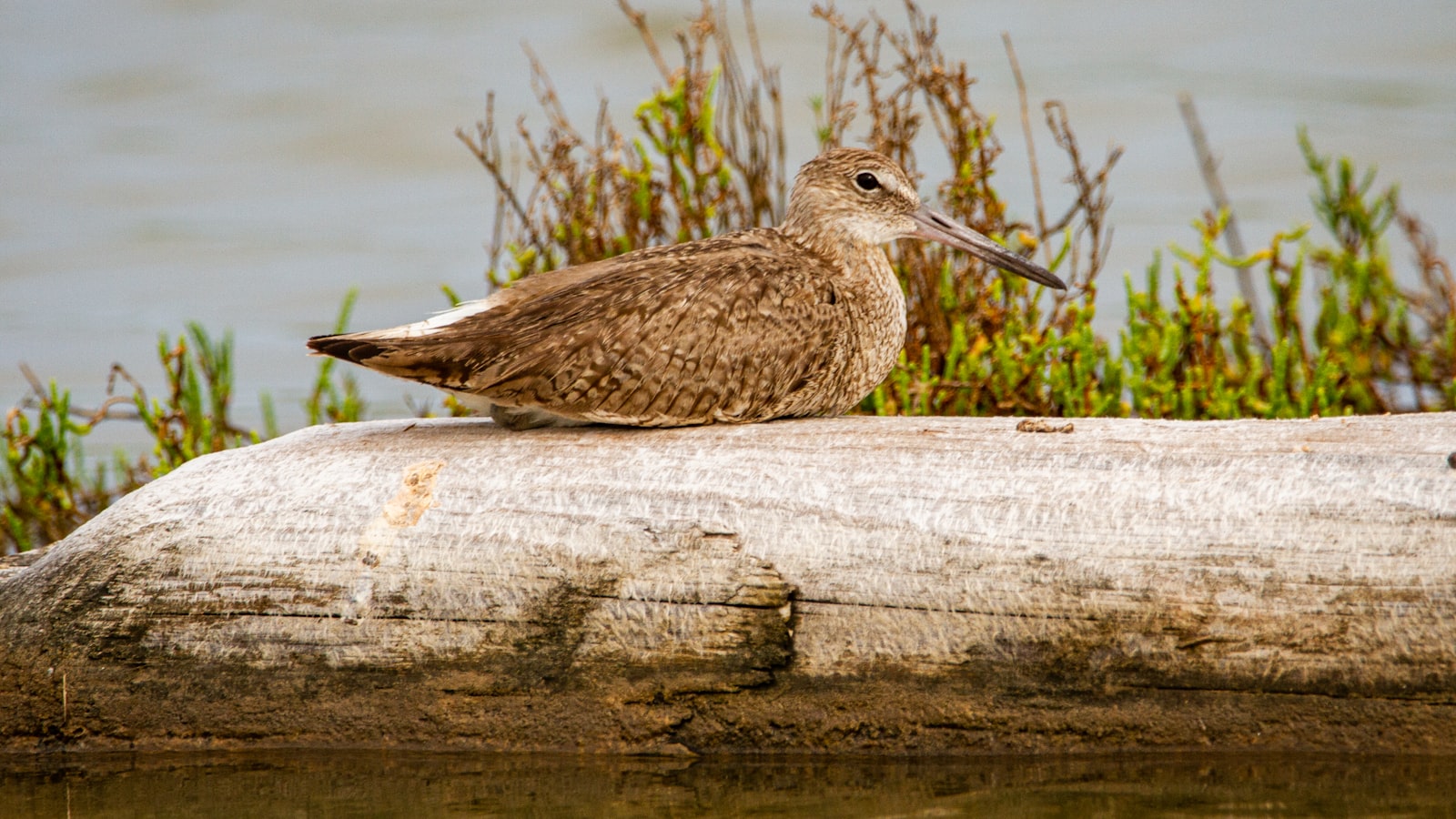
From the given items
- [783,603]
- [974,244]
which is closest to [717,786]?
[783,603]

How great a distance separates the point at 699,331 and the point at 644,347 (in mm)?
189

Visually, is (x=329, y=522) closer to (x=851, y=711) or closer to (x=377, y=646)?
(x=377, y=646)

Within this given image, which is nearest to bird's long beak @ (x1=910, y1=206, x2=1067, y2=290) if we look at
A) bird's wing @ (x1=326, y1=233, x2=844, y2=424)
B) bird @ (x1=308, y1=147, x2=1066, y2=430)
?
bird @ (x1=308, y1=147, x2=1066, y2=430)

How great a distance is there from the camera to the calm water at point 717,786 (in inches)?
151

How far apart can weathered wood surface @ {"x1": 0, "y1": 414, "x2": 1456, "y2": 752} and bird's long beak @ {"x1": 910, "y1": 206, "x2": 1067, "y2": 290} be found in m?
1.22

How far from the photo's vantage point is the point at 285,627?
4.22 meters

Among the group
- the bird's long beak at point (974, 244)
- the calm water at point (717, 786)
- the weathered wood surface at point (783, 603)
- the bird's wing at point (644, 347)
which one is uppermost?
the bird's long beak at point (974, 244)

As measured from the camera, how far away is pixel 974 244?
18.3 feet

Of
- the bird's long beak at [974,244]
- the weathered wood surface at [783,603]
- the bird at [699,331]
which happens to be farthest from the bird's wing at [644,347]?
the bird's long beak at [974,244]

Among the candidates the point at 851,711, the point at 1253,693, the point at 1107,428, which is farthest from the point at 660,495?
the point at 1253,693

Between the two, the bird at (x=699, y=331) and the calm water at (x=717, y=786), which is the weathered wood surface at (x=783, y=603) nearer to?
the calm water at (x=717, y=786)

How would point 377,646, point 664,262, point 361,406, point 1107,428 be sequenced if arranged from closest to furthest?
1. point 377,646
2. point 1107,428
3. point 664,262
4. point 361,406

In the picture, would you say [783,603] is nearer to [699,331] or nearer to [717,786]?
[717,786]

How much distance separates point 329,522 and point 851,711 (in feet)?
5.09
